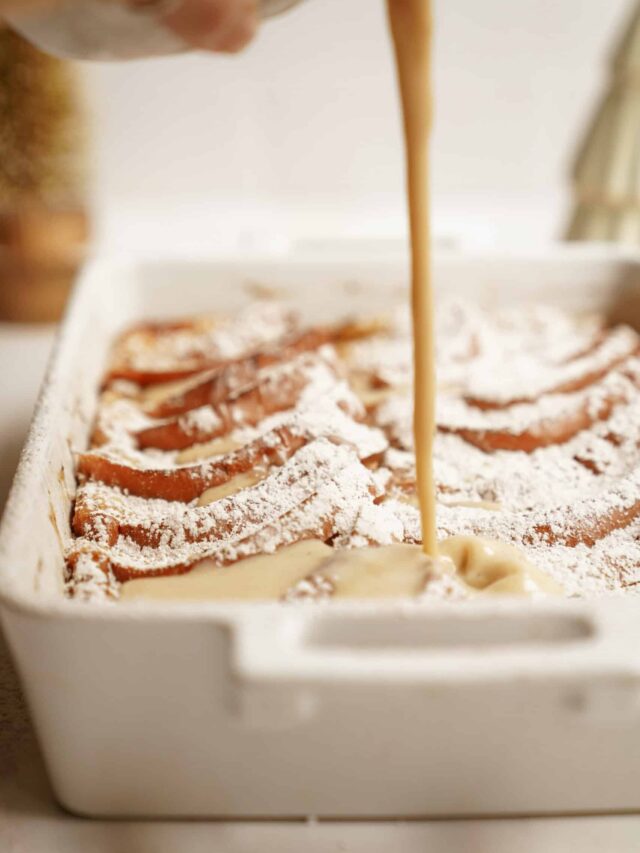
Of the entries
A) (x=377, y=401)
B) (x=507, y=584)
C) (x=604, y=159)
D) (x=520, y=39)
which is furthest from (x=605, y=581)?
(x=520, y=39)

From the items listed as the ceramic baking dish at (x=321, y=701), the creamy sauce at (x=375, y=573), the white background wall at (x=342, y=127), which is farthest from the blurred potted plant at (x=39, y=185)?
the creamy sauce at (x=375, y=573)

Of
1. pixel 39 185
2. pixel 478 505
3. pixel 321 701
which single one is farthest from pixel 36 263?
pixel 321 701

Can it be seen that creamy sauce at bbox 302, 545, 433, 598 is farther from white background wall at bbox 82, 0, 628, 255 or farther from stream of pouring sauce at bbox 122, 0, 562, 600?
white background wall at bbox 82, 0, 628, 255

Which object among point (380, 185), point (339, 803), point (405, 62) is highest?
point (405, 62)

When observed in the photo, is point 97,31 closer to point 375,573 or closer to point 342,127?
point 375,573

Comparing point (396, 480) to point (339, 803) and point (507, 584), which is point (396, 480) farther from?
point (339, 803)

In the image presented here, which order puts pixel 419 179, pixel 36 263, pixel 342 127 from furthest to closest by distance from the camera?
1. pixel 342 127
2. pixel 36 263
3. pixel 419 179
